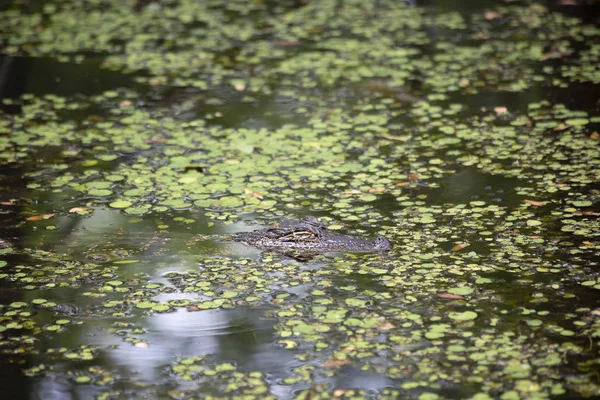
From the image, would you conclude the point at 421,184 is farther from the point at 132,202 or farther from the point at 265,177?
the point at 132,202

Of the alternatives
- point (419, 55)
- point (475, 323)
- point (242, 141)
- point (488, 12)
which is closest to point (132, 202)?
point (242, 141)

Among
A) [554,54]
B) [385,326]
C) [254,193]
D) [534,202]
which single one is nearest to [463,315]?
[385,326]

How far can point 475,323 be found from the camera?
383 centimetres

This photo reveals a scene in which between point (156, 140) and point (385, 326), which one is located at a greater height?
point (156, 140)

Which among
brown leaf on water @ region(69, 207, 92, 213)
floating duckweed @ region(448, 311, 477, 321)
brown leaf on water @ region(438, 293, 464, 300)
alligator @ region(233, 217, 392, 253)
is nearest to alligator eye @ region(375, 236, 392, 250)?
alligator @ region(233, 217, 392, 253)

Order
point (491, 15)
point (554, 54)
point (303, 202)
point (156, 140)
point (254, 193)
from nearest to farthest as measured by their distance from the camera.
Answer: point (303, 202)
point (254, 193)
point (156, 140)
point (554, 54)
point (491, 15)

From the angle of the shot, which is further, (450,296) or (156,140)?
(156,140)

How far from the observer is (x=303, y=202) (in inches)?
204

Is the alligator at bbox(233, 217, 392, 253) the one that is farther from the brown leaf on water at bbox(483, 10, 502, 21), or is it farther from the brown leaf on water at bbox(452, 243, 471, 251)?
the brown leaf on water at bbox(483, 10, 502, 21)

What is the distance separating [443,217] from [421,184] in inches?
20.4

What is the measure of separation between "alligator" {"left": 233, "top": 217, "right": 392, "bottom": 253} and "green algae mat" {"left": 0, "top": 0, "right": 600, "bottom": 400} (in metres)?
0.08

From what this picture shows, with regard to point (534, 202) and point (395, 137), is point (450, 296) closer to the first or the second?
point (534, 202)

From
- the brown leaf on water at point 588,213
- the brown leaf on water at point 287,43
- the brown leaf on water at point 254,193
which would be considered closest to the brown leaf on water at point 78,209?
the brown leaf on water at point 254,193

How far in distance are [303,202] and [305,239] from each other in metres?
0.60
